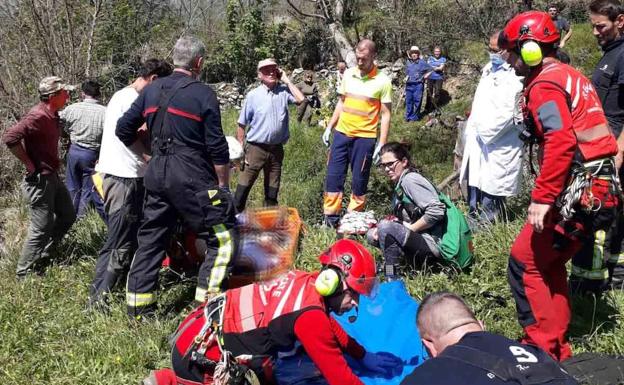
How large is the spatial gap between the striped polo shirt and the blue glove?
282 cm

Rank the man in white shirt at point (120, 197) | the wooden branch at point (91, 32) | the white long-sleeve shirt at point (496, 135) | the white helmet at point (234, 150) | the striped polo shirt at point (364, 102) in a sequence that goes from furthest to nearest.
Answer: the wooden branch at point (91, 32), the striped polo shirt at point (364, 102), the white helmet at point (234, 150), the white long-sleeve shirt at point (496, 135), the man in white shirt at point (120, 197)

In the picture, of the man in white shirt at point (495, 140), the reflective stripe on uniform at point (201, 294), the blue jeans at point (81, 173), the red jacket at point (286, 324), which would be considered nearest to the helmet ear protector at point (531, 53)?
the red jacket at point (286, 324)

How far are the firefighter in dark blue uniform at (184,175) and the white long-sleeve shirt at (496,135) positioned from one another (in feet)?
7.72

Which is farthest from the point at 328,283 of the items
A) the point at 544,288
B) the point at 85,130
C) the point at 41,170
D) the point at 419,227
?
the point at 85,130

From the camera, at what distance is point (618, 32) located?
3.84 m

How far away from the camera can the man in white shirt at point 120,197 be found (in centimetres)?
441

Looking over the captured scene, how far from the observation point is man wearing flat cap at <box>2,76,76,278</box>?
16.3ft

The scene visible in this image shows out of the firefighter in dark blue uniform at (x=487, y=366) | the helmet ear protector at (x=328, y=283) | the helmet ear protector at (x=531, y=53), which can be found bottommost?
the helmet ear protector at (x=328, y=283)

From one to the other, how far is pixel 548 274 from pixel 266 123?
12.8 ft

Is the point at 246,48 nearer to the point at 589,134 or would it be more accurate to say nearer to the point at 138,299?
the point at 138,299

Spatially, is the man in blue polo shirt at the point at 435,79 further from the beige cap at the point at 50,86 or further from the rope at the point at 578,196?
the rope at the point at 578,196

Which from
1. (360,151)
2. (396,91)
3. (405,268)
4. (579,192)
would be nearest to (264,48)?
(396,91)

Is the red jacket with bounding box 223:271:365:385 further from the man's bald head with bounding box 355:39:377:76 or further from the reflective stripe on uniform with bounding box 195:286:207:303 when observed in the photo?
the man's bald head with bounding box 355:39:377:76

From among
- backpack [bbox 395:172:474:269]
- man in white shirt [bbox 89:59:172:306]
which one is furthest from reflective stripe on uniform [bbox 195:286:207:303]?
backpack [bbox 395:172:474:269]
